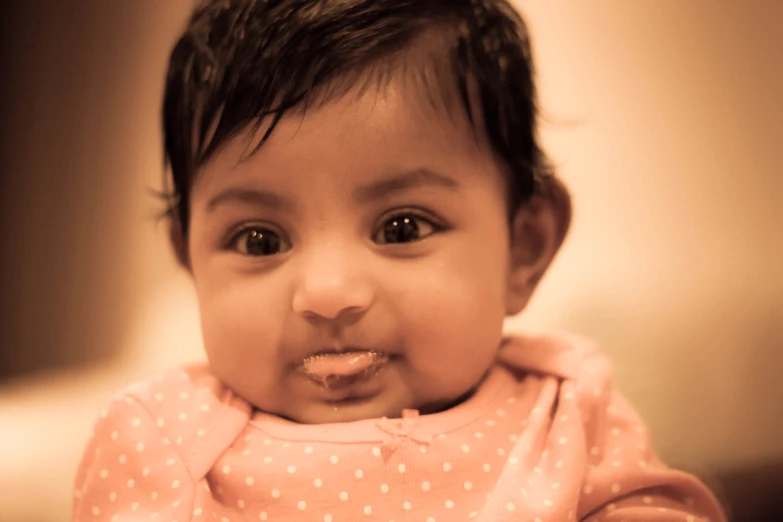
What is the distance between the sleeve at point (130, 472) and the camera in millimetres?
636

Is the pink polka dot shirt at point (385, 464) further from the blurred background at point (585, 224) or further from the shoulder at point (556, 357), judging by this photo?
the blurred background at point (585, 224)

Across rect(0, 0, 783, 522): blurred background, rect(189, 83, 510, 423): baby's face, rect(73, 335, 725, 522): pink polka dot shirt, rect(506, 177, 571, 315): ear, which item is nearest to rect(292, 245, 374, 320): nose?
rect(189, 83, 510, 423): baby's face

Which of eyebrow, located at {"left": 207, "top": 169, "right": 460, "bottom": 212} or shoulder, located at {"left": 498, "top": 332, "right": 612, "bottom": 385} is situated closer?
eyebrow, located at {"left": 207, "top": 169, "right": 460, "bottom": 212}

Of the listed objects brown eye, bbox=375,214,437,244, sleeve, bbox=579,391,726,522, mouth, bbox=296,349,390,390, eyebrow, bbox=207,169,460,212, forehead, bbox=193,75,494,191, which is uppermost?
forehead, bbox=193,75,494,191

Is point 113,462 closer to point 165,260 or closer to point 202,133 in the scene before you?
point 202,133

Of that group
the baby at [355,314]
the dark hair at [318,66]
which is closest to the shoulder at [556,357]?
the baby at [355,314]

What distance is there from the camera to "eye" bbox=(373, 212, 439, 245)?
2.21 feet

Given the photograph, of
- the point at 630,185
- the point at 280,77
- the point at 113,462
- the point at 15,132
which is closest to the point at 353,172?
the point at 280,77

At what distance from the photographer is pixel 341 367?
2.14 feet

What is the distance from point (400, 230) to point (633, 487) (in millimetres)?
329

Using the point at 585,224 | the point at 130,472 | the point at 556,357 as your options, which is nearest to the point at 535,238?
the point at 556,357

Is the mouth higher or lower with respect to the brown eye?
lower

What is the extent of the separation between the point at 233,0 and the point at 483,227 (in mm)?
→ 359

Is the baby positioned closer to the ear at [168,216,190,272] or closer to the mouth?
the mouth
